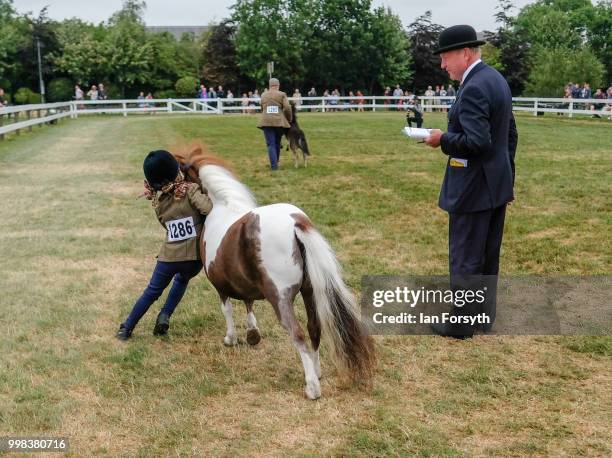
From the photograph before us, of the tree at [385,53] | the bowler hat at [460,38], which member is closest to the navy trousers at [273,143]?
the bowler hat at [460,38]

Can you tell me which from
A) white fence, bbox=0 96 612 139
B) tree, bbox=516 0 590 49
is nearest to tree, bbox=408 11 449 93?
tree, bbox=516 0 590 49

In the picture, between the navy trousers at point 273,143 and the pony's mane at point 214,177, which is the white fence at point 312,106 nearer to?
the navy trousers at point 273,143

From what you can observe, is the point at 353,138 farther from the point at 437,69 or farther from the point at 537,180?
the point at 437,69

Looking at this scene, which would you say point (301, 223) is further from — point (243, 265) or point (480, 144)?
point (480, 144)

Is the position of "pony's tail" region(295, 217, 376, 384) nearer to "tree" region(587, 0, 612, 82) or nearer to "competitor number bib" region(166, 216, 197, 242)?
"competitor number bib" region(166, 216, 197, 242)

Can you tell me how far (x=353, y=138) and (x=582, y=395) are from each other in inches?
675

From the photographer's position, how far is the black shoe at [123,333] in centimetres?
526

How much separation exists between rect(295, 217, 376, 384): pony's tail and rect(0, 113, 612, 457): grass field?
199mm

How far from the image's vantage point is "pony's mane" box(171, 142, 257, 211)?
15.8 feet

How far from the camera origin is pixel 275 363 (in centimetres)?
474

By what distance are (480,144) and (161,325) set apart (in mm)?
2920

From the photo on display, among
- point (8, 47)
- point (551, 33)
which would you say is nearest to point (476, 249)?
point (8, 47)

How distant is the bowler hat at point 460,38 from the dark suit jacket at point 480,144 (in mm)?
199

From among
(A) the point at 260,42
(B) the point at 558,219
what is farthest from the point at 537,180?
(A) the point at 260,42
